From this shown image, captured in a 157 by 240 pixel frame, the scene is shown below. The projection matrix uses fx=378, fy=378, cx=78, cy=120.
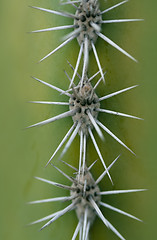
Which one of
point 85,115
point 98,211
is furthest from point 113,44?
point 98,211

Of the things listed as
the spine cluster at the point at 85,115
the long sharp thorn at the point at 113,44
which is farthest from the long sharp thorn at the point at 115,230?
the long sharp thorn at the point at 113,44

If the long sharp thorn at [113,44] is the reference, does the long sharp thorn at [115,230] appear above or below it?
below

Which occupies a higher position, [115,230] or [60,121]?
[60,121]

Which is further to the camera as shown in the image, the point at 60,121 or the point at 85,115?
the point at 60,121

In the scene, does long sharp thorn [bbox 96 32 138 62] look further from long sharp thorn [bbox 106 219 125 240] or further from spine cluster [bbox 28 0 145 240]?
long sharp thorn [bbox 106 219 125 240]

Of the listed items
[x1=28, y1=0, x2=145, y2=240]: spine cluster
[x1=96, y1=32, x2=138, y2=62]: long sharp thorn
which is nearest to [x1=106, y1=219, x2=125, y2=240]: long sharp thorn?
[x1=28, y1=0, x2=145, y2=240]: spine cluster

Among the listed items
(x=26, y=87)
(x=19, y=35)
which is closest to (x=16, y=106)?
(x=26, y=87)

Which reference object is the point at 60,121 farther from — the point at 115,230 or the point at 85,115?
the point at 115,230

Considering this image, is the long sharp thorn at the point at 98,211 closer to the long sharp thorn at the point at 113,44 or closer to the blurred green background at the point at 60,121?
the blurred green background at the point at 60,121
